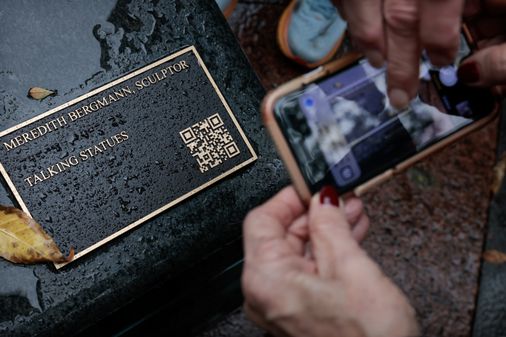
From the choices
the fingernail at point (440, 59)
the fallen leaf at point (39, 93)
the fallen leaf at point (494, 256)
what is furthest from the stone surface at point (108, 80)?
the fallen leaf at point (494, 256)

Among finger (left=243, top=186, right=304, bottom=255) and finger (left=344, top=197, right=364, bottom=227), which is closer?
finger (left=243, top=186, right=304, bottom=255)

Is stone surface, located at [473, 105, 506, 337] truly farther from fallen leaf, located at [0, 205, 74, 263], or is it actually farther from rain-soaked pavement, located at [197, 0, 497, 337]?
fallen leaf, located at [0, 205, 74, 263]

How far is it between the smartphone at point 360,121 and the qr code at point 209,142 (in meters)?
0.39

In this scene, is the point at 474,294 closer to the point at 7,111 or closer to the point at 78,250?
the point at 78,250

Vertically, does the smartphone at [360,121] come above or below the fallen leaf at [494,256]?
above

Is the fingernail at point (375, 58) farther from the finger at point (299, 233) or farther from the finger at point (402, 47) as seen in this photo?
the finger at point (299, 233)

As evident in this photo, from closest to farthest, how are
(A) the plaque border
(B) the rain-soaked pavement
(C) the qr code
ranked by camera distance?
(A) the plaque border → (C) the qr code → (B) the rain-soaked pavement

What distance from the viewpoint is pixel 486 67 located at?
1464 mm

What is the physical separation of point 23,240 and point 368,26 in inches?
45.5

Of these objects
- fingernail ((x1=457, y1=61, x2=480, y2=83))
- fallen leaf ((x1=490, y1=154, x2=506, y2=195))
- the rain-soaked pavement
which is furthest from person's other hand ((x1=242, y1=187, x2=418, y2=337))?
fallen leaf ((x1=490, y1=154, x2=506, y2=195))

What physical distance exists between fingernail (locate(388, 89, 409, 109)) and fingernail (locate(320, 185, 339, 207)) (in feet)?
0.96

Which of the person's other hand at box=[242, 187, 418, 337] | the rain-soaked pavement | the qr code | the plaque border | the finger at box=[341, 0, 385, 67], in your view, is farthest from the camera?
the rain-soaked pavement

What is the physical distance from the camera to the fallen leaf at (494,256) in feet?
8.66

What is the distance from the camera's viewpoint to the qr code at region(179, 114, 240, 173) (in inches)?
A: 68.5
